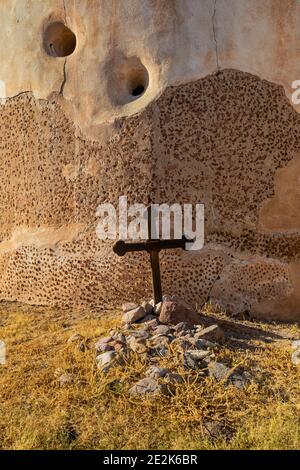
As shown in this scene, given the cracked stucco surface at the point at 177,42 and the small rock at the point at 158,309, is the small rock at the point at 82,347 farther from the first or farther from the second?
the cracked stucco surface at the point at 177,42

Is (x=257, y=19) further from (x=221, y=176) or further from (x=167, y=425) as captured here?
(x=167, y=425)

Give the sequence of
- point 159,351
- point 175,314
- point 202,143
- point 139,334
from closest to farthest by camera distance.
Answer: point 159,351
point 139,334
point 175,314
point 202,143

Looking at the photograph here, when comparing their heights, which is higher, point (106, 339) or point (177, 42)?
point (177, 42)

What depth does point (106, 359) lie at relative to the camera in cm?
351

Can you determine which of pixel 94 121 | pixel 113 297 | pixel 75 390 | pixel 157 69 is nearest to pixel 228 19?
pixel 157 69

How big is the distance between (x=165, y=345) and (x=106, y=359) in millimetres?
456

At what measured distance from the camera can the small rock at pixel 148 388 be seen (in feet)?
10.3

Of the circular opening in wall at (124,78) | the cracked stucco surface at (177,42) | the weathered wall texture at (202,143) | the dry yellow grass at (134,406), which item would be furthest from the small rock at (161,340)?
the circular opening in wall at (124,78)

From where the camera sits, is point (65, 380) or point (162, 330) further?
point (162, 330)

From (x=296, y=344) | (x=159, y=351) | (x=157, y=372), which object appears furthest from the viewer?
(x=296, y=344)

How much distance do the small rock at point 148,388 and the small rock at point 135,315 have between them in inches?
42.3

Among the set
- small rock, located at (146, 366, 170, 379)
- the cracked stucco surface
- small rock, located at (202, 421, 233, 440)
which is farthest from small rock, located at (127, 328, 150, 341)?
the cracked stucco surface

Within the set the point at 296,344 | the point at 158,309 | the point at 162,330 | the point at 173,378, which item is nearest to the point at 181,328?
the point at 162,330

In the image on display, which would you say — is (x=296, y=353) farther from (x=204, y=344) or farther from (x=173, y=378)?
(x=173, y=378)
